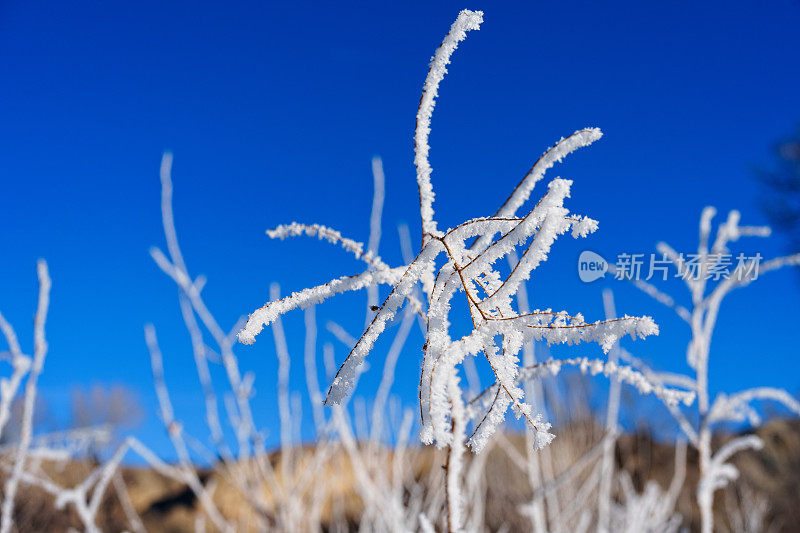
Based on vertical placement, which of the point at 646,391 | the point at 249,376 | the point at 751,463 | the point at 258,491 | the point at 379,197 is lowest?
the point at 646,391

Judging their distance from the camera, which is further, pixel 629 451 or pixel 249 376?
pixel 629 451

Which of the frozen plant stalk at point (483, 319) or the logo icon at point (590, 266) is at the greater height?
the logo icon at point (590, 266)

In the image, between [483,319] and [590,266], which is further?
[590,266]

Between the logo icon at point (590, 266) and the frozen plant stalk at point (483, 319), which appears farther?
the logo icon at point (590, 266)

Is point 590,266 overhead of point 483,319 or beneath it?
overhead

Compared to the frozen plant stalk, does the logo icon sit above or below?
above

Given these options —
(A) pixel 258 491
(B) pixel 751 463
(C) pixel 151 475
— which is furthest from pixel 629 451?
(A) pixel 258 491

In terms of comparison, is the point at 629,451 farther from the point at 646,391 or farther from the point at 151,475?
the point at 646,391

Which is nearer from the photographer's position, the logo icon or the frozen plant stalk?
the frozen plant stalk
